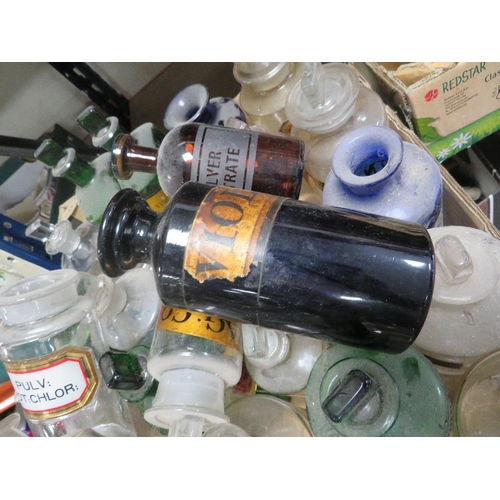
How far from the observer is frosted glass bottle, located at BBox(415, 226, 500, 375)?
47 centimetres

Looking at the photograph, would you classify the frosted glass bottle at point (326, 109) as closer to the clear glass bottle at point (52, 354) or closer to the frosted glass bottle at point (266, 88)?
the frosted glass bottle at point (266, 88)

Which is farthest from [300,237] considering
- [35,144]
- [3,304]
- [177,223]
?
[35,144]

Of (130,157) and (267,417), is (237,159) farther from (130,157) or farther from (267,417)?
(267,417)

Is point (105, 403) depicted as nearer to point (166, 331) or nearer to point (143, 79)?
point (166, 331)

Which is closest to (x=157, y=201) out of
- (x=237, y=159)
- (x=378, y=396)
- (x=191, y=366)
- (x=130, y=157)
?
(x=130, y=157)

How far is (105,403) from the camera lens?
2.08 ft

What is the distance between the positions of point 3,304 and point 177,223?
0.82ft

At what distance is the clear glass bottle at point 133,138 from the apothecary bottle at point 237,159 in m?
0.16

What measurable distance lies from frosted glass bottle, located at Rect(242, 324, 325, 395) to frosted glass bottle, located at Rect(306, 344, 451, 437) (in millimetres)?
66

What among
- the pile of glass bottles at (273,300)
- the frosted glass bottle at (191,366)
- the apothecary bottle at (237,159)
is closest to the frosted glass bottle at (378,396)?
the pile of glass bottles at (273,300)

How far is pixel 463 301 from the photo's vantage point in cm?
47

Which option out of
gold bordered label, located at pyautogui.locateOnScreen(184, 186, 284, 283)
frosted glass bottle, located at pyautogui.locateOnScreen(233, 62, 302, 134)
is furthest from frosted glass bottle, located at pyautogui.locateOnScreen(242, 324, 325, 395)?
frosted glass bottle, located at pyautogui.locateOnScreen(233, 62, 302, 134)

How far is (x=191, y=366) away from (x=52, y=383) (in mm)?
169
